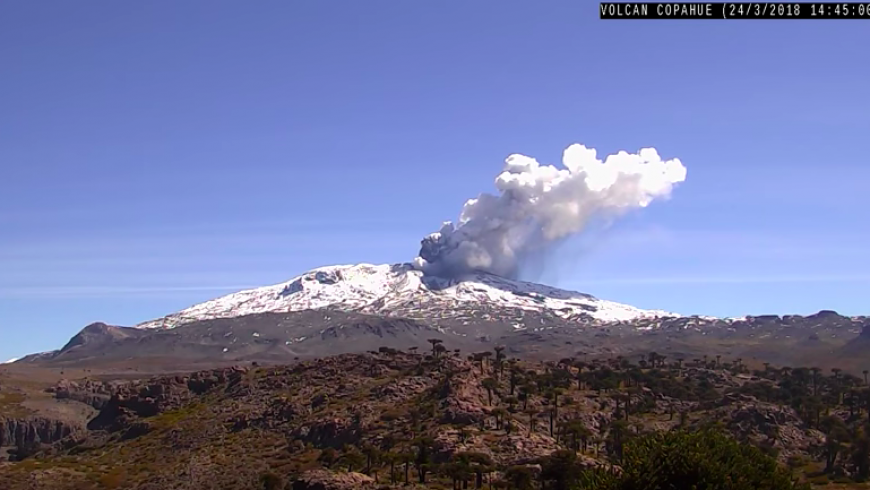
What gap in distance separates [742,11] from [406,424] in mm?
109330

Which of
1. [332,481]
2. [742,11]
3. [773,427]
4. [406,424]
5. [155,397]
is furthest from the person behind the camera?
[155,397]

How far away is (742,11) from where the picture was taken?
39500 millimetres

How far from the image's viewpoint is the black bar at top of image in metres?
39.1

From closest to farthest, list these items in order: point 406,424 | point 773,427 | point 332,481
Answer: point 332,481, point 406,424, point 773,427

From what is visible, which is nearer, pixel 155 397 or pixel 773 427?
pixel 773 427

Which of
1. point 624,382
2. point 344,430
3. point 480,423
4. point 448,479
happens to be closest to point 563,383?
point 624,382

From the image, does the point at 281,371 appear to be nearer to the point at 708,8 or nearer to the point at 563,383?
the point at 563,383

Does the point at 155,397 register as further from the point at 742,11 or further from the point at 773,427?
the point at 742,11

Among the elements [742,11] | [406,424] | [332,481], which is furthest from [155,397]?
[742,11]

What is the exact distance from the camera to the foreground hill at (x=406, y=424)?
12319cm

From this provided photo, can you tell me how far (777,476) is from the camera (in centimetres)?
5828

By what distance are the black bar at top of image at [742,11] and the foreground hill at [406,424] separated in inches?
3068

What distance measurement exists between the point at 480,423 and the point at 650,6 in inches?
4053

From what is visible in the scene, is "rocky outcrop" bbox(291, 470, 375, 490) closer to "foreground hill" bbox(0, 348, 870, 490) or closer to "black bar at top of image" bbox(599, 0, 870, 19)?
"foreground hill" bbox(0, 348, 870, 490)
